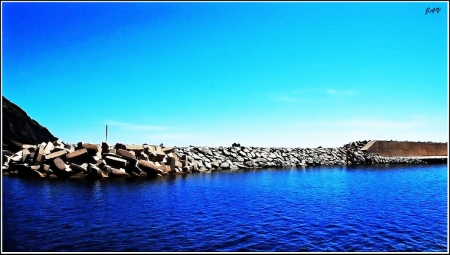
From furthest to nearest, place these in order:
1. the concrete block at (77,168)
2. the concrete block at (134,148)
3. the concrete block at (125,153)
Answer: the concrete block at (134,148) < the concrete block at (125,153) < the concrete block at (77,168)

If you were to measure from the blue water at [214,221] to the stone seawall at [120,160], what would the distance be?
22.9 feet

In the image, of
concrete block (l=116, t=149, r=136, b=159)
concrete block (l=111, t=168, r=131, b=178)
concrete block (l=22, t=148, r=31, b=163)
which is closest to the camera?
concrete block (l=111, t=168, r=131, b=178)

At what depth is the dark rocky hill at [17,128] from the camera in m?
55.2

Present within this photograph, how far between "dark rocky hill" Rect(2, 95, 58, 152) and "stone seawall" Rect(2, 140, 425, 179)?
75.4 ft

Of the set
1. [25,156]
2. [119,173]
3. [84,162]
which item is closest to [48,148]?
[25,156]

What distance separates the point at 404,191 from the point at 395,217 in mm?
10083

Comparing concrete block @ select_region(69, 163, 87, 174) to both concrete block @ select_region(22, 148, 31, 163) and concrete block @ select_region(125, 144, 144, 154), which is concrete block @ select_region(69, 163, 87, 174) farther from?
concrete block @ select_region(22, 148, 31, 163)

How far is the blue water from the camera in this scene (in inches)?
400

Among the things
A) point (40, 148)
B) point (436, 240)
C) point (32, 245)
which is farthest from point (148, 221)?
point (40, 148)

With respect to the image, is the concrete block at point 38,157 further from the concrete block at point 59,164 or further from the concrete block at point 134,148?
the concrete block at point 134,148

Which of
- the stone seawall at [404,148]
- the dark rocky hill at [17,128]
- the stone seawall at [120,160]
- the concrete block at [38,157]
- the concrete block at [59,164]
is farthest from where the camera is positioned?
the stone seawall at [404,148]

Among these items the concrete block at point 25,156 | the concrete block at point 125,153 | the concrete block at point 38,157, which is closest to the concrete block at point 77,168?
Answer: the concrete block at point 38,157

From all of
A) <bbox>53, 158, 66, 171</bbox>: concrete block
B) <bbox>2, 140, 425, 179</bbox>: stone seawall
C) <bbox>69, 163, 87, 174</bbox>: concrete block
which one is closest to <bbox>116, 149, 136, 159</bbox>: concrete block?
<bbox>2, 140, 425, 179</bbox>: stone seawall

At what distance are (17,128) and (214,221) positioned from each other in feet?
193
